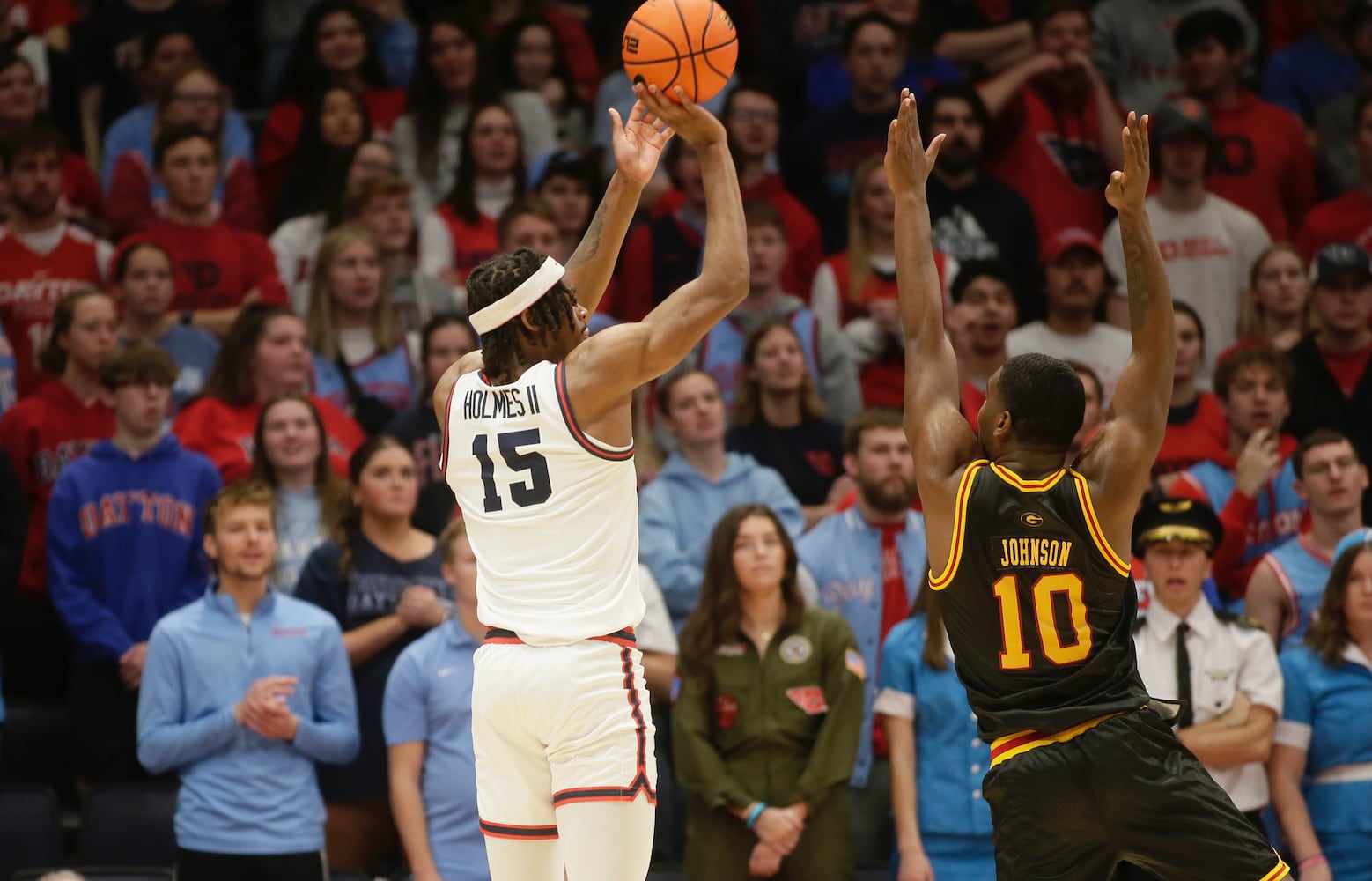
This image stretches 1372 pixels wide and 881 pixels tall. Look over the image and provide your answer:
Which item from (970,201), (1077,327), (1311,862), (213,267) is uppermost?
(970,201)

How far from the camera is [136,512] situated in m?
9.16

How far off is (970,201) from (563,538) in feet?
22.1

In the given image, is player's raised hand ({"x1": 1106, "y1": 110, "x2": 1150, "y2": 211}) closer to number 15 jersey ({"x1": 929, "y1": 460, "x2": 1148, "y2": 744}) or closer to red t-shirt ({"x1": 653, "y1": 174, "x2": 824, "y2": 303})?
number 15 jersey ({"x1": 929, "y1": 460, "x2": 1148, "y2": 744})

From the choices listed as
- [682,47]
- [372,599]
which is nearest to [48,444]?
[372,599]

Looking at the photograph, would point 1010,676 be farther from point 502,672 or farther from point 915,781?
point 915,781

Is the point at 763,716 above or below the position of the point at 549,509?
below

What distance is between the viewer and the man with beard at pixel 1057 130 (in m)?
12.3

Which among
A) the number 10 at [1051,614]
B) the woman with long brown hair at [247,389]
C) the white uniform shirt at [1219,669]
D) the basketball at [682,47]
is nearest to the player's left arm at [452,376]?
the basketball at [682,47]

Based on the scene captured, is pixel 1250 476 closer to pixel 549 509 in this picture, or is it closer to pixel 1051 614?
pixel 1051 614

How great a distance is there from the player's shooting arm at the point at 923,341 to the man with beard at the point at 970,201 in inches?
222

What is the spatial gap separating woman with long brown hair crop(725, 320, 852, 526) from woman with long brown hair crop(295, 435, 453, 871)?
6.91ft

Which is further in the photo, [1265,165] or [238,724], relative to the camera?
[1265,165]

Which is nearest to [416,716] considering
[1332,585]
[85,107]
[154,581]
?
[154,581]

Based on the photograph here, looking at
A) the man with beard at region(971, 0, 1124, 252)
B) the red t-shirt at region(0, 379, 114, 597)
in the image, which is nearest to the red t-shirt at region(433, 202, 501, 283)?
the red t-shirt at region(0, 379, 114, 597)
